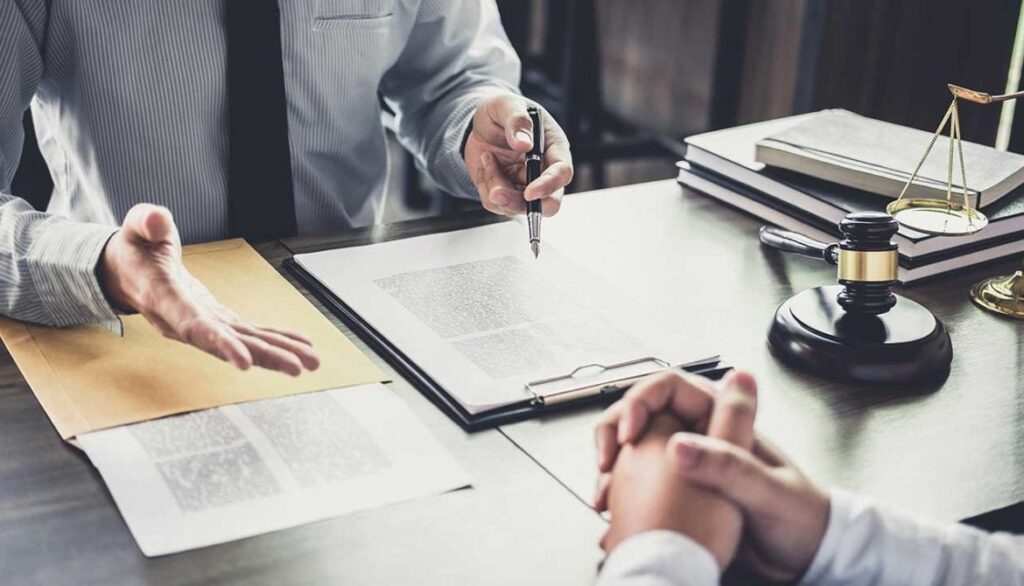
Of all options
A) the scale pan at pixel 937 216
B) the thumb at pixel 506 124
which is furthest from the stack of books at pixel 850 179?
the thumb at pixel 506 124

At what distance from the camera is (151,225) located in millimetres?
992

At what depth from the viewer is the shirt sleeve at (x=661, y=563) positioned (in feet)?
2.40

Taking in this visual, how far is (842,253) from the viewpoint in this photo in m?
1.11

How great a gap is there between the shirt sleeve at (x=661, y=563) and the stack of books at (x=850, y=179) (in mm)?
650

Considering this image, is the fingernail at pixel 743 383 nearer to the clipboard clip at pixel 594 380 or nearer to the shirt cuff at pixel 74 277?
the clipboard clip at pixel 594 380

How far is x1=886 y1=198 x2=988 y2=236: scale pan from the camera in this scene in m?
1.21

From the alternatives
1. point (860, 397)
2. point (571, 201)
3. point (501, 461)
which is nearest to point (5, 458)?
point (501, 461)

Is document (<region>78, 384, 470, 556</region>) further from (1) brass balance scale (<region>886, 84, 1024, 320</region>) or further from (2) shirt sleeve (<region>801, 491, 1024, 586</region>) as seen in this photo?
(1) brass balance scale (<region>886, 84, 1024, 320</region>)

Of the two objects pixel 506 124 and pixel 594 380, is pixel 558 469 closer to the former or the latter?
pixel 594 380

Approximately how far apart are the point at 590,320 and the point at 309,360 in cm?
32

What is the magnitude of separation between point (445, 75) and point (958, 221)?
787mm

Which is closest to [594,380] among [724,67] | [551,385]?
[551,385]

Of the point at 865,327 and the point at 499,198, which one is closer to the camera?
the point at 865,327

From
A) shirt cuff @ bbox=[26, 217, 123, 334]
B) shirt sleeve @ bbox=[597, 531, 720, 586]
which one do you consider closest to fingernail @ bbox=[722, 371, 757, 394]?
shirt sleeve @ bbox=[597, 531, 720, 586]
